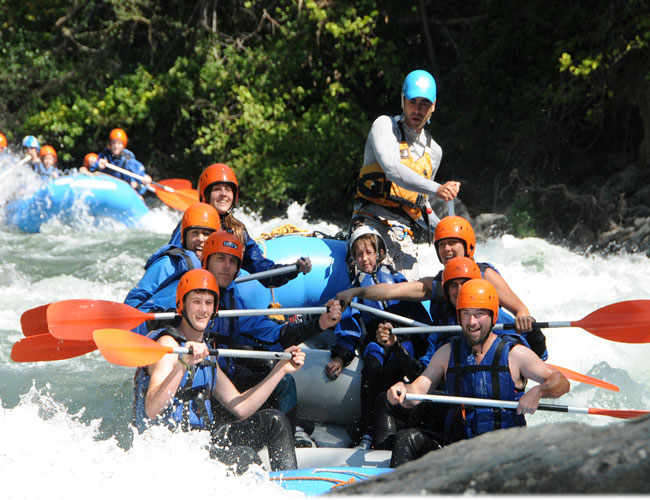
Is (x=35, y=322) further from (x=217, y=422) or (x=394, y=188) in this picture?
(x=394, y=188)

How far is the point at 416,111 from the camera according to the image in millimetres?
4379

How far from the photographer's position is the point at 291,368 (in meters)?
3.42

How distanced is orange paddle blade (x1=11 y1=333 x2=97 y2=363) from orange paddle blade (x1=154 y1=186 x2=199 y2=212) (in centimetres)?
407

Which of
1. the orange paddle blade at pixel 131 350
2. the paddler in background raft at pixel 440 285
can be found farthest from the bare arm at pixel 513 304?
the orange paddle blade at pixel 131 350

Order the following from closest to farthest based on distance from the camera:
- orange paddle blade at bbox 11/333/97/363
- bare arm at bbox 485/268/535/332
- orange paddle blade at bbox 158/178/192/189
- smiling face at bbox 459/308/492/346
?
1. smiling face at bbox 459/308/492/346
2. bare arm at bbox 485/268/535/332
3. orange paddle blade at bbox 11/333/97/363
4. orange paddle blade at bbox 158/178/192/189

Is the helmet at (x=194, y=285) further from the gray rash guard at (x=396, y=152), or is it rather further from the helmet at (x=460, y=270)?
the gray rash guard at (x=396, y=152)

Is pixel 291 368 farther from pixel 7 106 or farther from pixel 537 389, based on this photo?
pixel 7 106

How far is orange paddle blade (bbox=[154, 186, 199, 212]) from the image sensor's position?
818 cm

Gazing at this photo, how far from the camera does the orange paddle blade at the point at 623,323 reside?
3.95m

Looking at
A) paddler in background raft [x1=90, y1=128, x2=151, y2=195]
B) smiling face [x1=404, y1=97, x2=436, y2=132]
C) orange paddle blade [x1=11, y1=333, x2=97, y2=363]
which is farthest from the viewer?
paddler in background raft [x1=90, y1=128, x2=151, y2=195]

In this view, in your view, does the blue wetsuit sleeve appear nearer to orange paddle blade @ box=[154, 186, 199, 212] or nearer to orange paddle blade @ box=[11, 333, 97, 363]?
orange paddle blade @ box=[11, 333, 97, 363]

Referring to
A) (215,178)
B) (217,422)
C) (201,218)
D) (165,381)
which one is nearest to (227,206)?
(215,178)

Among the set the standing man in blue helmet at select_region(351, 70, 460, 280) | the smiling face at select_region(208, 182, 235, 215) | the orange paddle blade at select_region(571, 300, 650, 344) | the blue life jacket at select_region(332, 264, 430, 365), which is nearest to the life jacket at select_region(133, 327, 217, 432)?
the blue life jacket at select_region(332, 264, 430, 365)

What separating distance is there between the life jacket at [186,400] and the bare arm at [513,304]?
1365 millimetres
